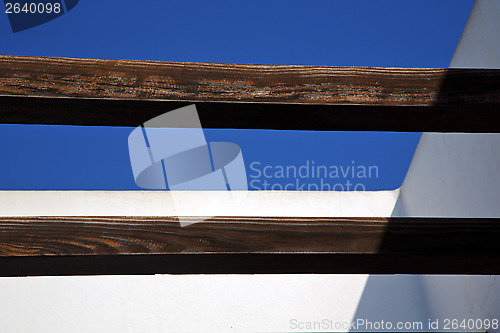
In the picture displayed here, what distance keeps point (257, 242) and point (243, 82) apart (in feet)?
1.27

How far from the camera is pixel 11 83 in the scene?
0.93m

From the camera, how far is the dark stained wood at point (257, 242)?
112 cm

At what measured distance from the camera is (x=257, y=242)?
1.15 metres

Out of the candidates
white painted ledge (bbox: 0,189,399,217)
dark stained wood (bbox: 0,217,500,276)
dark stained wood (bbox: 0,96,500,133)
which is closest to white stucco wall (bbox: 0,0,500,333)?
white painted ledge (bbox: 0,189,399,217)

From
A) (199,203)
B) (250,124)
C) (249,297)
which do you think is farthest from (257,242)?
(199,203)

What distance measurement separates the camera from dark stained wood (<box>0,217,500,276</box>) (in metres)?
1.12

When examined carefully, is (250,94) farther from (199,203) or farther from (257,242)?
(199,203)

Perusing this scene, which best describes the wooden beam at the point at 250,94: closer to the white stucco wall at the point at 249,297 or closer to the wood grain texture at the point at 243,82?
the wood grain texture at the point at 243,82

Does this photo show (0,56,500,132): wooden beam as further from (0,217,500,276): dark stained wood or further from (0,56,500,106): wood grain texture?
(0,217,500,276): dark stained wood

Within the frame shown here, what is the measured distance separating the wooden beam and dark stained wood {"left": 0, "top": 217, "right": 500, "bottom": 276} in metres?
0.27

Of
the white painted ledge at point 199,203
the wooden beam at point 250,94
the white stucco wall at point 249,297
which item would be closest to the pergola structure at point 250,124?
the wooden beam at point 250,94

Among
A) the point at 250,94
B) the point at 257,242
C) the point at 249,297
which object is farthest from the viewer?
the point at 249,297

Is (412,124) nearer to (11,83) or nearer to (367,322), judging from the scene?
(11,83)

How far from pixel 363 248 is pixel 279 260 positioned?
20cm
